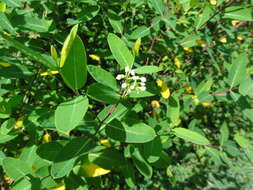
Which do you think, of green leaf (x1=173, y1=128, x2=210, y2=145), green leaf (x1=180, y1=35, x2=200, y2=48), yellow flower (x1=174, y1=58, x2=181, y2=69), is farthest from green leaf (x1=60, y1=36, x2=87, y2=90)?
yellow flower (x1=174, y1=58, x2=181, y2=69)

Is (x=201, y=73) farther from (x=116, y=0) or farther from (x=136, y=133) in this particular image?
(x=136, y=133)

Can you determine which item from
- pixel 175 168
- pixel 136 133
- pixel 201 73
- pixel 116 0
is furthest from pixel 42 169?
pixel 175 168

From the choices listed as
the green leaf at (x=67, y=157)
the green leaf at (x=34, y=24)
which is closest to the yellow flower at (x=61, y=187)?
the green leaf at (x=67, y=157)

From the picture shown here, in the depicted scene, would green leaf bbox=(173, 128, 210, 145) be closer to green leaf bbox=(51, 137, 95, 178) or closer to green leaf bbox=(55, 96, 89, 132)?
green leaf bbox=(51, 137, 95, 178)

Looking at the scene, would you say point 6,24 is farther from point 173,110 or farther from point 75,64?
point 173,110

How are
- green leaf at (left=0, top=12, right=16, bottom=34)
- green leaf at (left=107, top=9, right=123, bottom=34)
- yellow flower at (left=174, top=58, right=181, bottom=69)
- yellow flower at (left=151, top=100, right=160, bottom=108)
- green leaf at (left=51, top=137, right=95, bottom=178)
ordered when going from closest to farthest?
green leaf at (left=51, top=137, right=95, bottom=178)
green leaf at (left=0, top=12, right=16, bottom=34)
green leaf at (left=107, top=9, right=123, bottom=34)
yellow flower at (left=151, top=100, right=160, bottom=108)
yellow flower at (left=174, top=58, right=181, bottom=69)

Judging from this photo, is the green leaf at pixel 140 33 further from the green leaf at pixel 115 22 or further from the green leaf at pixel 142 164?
the green leaf at pixel 142 164
